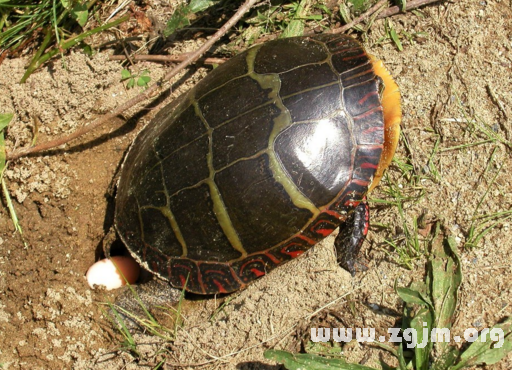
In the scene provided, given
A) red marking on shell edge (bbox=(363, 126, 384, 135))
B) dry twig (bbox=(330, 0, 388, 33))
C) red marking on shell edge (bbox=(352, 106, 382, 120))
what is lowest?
red marking on shell edge (bbox=(363, 126, 384, 135))

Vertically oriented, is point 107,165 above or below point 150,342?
above

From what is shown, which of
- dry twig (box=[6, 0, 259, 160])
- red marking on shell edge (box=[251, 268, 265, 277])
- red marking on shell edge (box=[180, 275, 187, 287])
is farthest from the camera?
dry twig (box=[6, 0, 259, 160])

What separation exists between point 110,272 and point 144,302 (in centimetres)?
45

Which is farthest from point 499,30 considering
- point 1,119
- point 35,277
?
point 35,277

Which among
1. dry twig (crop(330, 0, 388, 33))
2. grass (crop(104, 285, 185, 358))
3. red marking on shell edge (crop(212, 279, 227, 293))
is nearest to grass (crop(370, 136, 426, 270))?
dry twig (crop(330, 0, 388, 33))

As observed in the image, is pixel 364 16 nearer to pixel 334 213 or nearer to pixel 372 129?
pixel 372 129

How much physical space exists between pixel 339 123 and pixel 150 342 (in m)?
2.24

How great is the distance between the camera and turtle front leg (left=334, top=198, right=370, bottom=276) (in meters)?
3.59

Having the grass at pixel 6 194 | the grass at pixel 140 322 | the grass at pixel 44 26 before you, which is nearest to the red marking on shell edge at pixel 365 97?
the grass at pixel 140 322

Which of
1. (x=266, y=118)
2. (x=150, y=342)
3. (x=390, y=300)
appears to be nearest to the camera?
(x=266, y=118)

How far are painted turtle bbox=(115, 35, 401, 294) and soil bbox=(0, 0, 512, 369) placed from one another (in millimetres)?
311

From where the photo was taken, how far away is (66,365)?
154 inches

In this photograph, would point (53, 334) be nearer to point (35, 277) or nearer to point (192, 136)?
point (35, 277)

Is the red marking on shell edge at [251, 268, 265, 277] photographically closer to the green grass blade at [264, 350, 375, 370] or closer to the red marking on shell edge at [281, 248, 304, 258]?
the red marking on shell edge at [281, 248, 304, 258]
